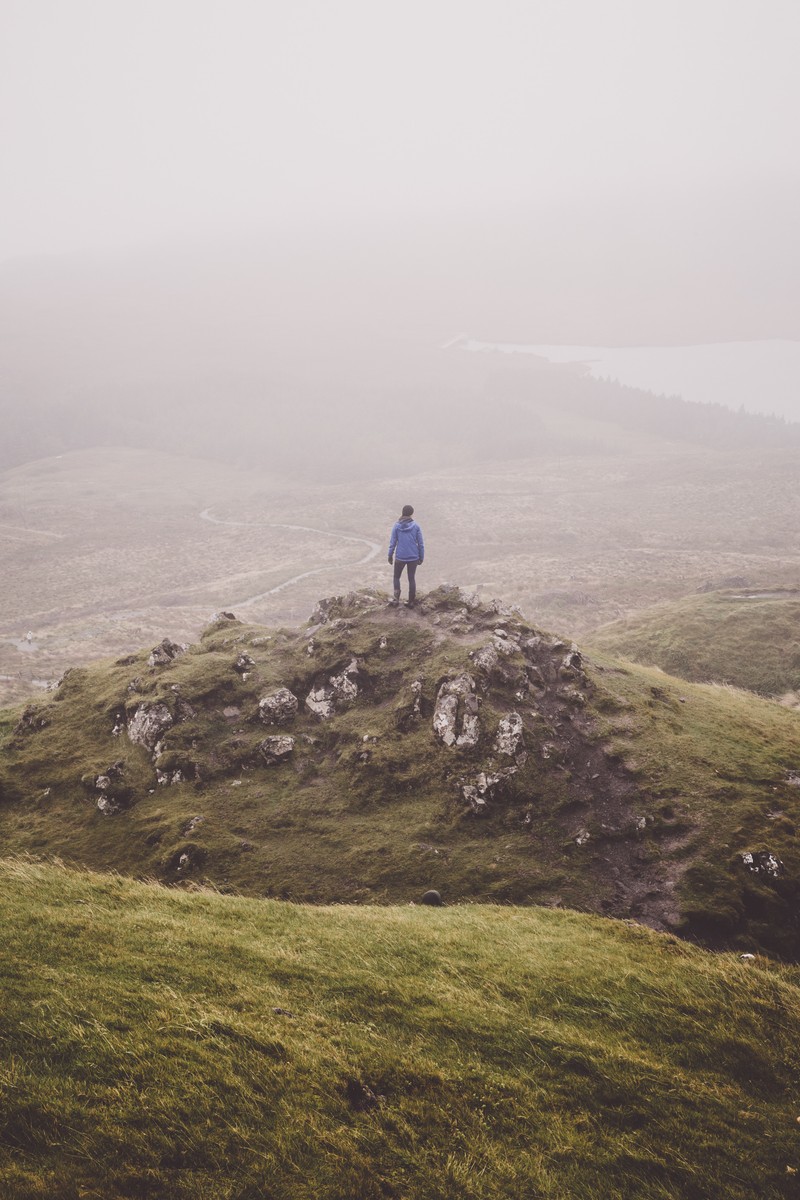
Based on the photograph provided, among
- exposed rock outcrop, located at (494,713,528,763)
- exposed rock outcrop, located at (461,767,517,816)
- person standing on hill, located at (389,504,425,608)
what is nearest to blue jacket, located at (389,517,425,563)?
person standing on hill, located at (389,504,425,608)

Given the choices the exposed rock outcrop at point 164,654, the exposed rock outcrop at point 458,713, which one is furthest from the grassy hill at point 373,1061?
the exposed rock outcrop at point 164,654

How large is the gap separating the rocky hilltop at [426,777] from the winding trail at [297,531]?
53.4 meters

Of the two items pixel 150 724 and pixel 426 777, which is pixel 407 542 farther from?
pixel 150 724

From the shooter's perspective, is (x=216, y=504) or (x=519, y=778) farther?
(x=216, y=504)

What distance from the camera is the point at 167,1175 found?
228 inches

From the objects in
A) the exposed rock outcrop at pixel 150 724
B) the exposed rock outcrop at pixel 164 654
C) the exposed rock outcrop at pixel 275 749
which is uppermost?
the exposed rock outcrop at pixel 164 654

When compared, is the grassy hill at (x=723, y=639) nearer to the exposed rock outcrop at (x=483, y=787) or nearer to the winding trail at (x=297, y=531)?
the exposed rock outcrop at (x=483, y=787)

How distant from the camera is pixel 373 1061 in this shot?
787 centimetres

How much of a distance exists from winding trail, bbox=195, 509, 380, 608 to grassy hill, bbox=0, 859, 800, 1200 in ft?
213

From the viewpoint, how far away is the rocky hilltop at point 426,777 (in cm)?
1453

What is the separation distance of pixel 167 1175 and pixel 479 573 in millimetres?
82589

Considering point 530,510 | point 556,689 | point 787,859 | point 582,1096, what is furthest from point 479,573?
point 582,1096

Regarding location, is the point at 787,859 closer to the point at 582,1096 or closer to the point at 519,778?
the point at 519,778

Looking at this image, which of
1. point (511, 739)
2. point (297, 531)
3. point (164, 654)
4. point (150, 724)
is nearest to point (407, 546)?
point (511, 739)
